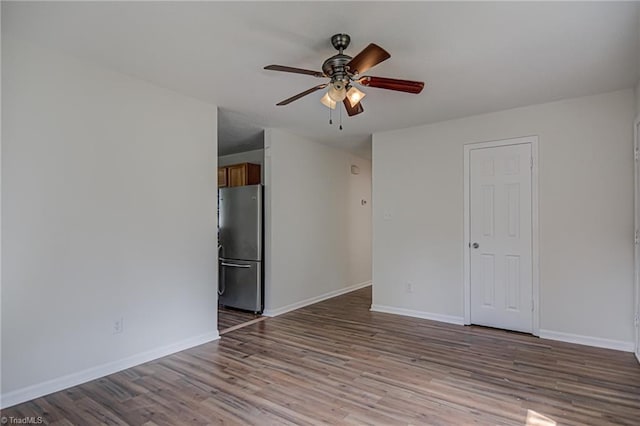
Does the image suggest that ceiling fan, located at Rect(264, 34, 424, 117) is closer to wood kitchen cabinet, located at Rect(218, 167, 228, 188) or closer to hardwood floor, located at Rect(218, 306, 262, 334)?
hardwood floor, located at Rect(218, 306, 262, 334)

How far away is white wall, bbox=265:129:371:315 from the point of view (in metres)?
4.61

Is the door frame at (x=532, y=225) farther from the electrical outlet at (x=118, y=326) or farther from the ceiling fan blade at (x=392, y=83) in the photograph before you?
the electrical outlet at (x=118, y=326)

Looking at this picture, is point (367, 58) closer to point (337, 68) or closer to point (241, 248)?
point (337, 68)

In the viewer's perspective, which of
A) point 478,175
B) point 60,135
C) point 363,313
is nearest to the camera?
point 60,135

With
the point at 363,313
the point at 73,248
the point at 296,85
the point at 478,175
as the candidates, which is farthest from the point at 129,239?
the point at 478,175

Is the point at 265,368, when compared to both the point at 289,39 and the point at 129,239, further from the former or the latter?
the point at 289,39

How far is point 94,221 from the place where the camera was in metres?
2.70

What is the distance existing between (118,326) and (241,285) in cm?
198

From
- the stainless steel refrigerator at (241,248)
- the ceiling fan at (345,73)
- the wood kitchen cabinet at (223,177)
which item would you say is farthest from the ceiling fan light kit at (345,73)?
the wood kitchen cabinet at (223,177)

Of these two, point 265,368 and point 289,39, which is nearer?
point 289,39

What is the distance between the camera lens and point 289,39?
229 cm

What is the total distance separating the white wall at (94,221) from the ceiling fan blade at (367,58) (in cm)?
193

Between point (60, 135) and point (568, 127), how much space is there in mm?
4576

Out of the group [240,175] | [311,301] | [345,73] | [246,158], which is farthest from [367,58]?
[246,158]
